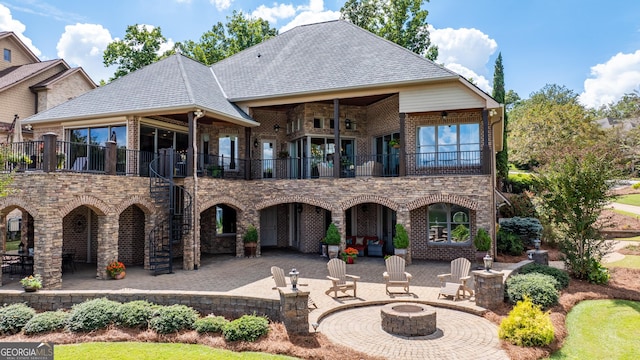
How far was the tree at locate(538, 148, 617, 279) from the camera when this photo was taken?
12.0 m

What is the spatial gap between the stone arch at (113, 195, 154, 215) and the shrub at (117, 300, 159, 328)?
5794 millimetres

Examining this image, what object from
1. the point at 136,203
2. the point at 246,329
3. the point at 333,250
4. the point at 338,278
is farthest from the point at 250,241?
the point at 246,329

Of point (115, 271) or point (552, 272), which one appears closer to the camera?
point (552, 272)

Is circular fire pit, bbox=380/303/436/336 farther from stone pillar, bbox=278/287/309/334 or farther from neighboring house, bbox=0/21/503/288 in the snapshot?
neighboring house, bbox=0/21/503/288

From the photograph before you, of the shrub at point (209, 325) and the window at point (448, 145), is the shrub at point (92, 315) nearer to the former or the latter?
the shrub at point (209, 325)

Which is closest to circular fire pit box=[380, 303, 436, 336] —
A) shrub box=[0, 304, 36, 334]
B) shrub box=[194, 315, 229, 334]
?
shrub box=[194, 315, 229, 334]

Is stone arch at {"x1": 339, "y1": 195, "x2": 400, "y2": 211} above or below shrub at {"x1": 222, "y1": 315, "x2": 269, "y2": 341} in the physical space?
above

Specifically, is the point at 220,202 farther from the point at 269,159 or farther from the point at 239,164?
the point at 239,164

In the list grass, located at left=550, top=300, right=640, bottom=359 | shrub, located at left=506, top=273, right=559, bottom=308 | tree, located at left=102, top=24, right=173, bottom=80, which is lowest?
grass, located at left=550, top=300, right=640, bottom=359

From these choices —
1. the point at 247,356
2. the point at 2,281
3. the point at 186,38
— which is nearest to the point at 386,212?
the point at 247,356

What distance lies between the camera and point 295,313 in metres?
7.55

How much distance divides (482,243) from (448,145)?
4534mm

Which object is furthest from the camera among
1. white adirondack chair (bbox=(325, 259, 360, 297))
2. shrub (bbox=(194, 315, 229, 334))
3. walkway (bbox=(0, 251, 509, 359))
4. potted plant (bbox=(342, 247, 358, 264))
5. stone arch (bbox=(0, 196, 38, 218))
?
potted plant (bbox=(342, 247, 358, 264))

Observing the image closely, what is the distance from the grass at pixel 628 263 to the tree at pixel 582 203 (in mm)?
3705
